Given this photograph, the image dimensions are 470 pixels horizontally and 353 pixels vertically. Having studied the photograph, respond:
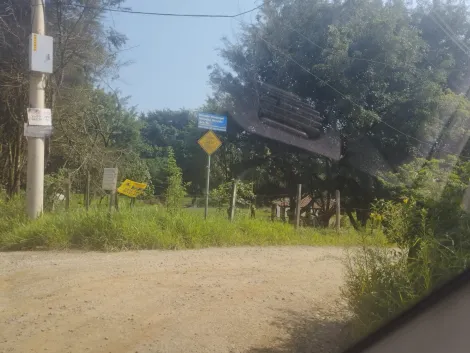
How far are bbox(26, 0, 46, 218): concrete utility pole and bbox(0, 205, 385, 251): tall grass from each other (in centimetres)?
52

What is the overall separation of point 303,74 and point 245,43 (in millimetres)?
1916

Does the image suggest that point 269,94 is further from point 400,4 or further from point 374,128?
point 400,4

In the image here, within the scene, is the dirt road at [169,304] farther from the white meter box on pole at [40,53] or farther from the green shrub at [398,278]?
the white meter box on pole at [40,53]

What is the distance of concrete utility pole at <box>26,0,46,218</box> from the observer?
9.56m

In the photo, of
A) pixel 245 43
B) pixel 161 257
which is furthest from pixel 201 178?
pixel 161 257

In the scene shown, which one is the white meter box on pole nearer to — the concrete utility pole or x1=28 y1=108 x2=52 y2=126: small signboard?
the concrete utility pole

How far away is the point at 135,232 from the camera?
8.05 m

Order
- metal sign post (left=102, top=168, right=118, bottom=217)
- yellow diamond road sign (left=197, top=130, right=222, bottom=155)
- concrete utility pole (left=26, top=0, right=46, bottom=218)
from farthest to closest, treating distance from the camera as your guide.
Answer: yellow diamond road sign (left=197, top=130, right=222, bottom=155), concrete utility pole (left=26, top=0, right=46, bottom=218), metal sign post (left=102, top=168, right=118, bottom=217)

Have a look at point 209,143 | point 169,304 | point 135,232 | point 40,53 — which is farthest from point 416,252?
point 40,53

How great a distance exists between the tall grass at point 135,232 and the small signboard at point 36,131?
160 cm

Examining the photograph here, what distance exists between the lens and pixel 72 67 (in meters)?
12.9

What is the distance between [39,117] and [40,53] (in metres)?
1.21

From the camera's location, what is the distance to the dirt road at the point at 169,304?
4.05 meters

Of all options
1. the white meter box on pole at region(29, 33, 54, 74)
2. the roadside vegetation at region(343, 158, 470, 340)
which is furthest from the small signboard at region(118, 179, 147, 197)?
the roadside vegetation at region(343, 158, 470, 340)
